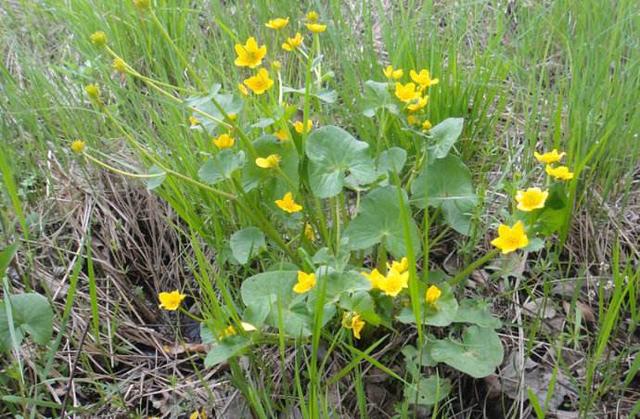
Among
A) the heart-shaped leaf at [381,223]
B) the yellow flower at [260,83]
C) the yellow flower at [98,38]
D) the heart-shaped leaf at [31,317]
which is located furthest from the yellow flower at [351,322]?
the yellow flower at [98,38]

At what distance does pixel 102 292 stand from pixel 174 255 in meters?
0.21

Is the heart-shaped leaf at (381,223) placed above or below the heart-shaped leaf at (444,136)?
below

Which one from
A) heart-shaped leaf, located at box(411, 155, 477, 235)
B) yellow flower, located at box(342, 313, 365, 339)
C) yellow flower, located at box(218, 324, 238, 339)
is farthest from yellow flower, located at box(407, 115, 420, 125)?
yellow flower, located at box(218, 324, 238, 339)

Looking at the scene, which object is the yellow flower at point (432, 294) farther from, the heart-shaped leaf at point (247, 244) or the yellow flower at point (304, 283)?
the heart-shaped leaf at point (247, 244)

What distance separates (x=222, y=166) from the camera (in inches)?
54.2

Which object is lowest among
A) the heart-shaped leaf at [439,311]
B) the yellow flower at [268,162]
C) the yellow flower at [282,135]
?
the heart-shaped leaf at [439,311]

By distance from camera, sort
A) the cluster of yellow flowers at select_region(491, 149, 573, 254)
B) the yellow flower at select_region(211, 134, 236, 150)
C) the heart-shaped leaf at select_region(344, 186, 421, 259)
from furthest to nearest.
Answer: the yellow flower at select_region(211, 134, 236, 150), the heart-shaped leaf at select_region(344, 186, 421, 259), the cluster of yellow flowers at select_region(491, 149, 573, 254)

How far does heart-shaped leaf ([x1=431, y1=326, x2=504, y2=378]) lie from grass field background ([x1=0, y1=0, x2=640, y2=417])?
0.35 feet

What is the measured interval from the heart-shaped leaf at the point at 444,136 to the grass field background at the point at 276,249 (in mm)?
121

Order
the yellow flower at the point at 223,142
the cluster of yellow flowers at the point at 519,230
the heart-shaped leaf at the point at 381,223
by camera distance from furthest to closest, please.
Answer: the yellow flower at the point at 223,142
the heart-shaped leaf at the point at 381,223
the cluster of yellow flowers at the point at 519,230

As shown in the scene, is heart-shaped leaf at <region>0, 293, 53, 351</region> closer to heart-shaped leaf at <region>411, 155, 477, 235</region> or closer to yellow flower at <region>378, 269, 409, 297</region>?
yellow flower at <region>378, 269, 409, 297</region>

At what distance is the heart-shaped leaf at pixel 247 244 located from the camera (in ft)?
4.56

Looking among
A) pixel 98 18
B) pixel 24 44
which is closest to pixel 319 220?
pixel 98 18

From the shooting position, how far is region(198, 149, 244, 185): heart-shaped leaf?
1.36 metres
